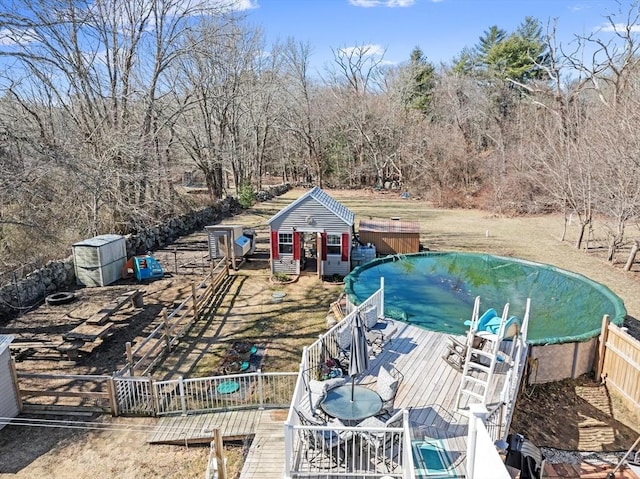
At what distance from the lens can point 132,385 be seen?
877cm

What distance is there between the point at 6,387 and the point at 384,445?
26.3 ft

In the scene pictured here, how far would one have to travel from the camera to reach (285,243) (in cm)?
1778

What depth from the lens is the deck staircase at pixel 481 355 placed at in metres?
7.30

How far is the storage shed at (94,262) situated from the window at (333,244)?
9.01 metres

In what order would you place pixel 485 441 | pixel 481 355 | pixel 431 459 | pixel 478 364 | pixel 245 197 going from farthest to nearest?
pixel 245 197 → pixel 481 355 → pixel 478 364 → pixel 431 459 → pixel 485 441

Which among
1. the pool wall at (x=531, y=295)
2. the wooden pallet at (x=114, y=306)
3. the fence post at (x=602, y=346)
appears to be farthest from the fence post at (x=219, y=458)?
the fence post at (x=602, y=346)

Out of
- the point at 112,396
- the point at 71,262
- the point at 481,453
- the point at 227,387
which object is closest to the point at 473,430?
the point at 481,453

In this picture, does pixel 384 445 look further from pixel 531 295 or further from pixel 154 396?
pixel 531 295

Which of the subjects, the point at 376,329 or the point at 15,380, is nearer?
the point at 15,380

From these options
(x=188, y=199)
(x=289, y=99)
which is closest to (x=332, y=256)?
(x=188, y=199)

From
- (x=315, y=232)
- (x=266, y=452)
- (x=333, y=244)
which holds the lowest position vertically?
(x=266, y=452)

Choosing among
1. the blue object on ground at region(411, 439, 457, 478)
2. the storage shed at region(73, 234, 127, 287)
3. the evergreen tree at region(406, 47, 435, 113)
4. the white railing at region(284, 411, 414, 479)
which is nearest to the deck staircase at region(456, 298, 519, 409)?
the blue object on ground at region(411, 439, 457, 478)

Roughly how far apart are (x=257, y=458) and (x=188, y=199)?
2540 cm

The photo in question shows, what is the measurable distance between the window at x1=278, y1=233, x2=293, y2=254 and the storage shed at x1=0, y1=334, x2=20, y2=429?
33.8 ft
